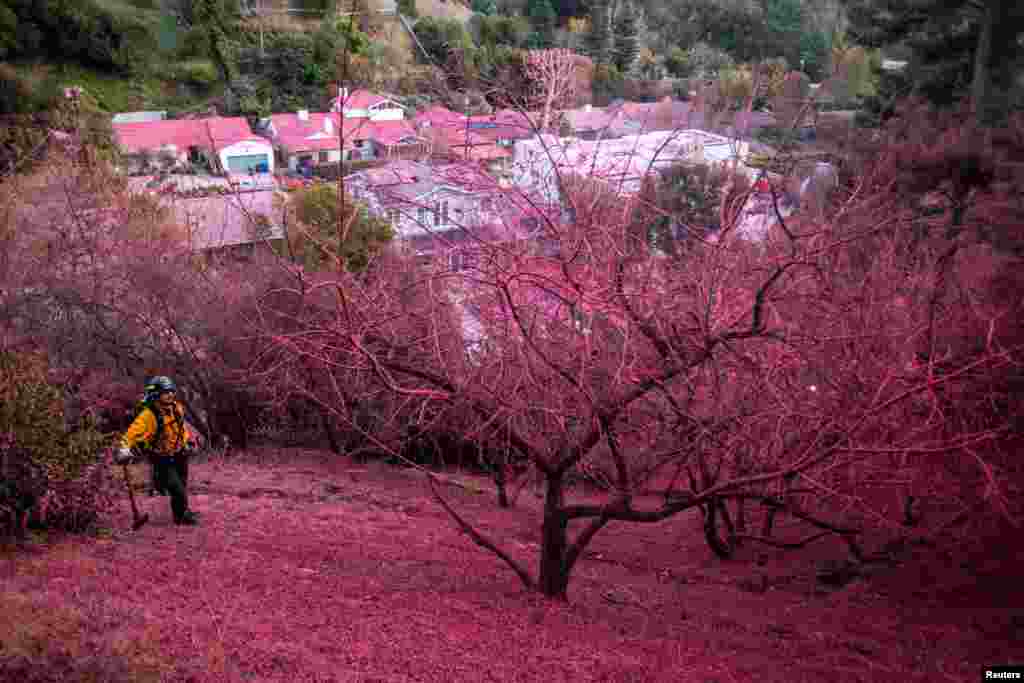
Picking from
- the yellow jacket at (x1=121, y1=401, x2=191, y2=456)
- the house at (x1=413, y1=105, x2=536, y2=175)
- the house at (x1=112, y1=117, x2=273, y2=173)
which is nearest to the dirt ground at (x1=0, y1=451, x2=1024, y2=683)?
the yellow jacket at (x1=121, y1=401, x2=191, y2=456)

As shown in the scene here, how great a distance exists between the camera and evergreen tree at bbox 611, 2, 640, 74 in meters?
20.1

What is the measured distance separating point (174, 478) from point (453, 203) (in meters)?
3.58

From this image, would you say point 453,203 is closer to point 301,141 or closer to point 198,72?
point 301,141

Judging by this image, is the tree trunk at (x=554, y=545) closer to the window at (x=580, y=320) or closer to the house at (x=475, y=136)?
the window at (x=580, y=320)

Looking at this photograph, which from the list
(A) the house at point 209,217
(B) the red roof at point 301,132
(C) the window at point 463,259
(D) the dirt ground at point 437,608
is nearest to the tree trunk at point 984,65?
(D) the dirt ground at point 437,608

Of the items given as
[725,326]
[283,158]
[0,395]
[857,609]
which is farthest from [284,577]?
[283,158]

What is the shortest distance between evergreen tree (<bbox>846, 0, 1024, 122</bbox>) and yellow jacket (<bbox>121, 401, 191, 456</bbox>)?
1784 cm

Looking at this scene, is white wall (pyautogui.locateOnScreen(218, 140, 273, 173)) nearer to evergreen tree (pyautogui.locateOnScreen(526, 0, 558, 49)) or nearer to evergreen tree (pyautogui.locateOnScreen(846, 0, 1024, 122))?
evergreen tree (pyautogui.locateOnScreen(526, 0, 558, 49))

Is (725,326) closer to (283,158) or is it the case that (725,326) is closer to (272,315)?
(272,315)

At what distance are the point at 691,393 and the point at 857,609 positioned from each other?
Result: 9.80ft

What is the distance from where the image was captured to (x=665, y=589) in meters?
7.04

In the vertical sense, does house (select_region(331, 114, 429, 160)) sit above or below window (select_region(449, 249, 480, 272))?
above

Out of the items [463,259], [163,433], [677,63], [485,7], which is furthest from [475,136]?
[485,7]

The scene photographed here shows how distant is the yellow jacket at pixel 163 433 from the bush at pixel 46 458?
0.86 feet
